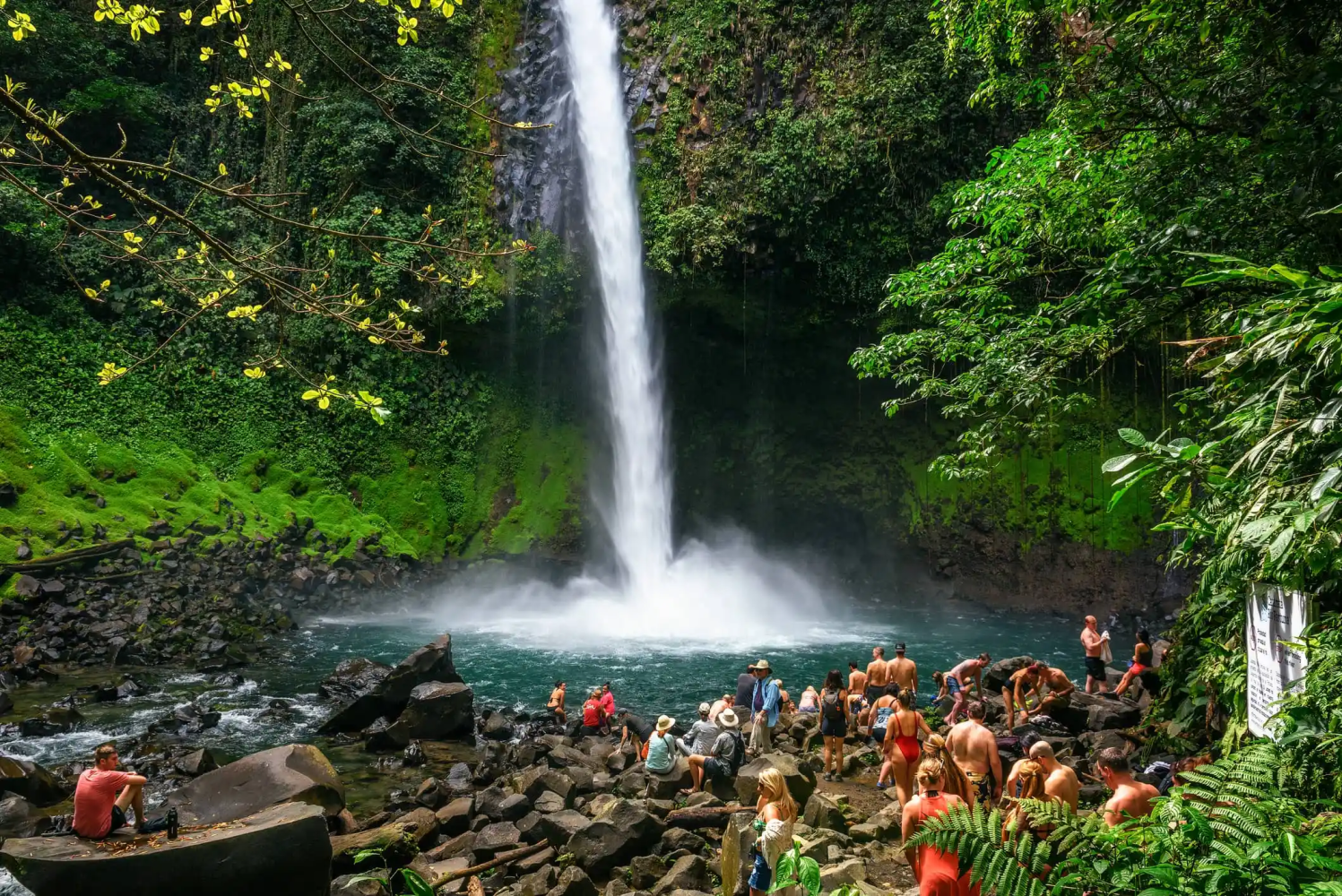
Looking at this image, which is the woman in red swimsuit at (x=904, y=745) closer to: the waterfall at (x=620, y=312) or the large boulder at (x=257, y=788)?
the large boulder at (x=257, y=788)

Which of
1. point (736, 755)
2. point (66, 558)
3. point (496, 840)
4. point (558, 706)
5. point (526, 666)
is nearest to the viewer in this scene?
point (496, 840)

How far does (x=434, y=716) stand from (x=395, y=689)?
3.49 feet

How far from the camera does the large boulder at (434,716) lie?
427 inches

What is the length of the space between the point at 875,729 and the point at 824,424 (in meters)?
17.5

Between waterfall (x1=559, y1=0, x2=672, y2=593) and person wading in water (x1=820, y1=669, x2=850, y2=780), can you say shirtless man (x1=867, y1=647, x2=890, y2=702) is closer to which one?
person wading in water (x1=820, y1=669, x2=850, y2=780)

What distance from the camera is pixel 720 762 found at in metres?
8.38

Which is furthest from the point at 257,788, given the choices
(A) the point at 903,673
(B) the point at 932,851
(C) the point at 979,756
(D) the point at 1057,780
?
(A) the point at 903,673

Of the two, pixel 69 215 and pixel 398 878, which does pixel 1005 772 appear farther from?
pixel 69 215

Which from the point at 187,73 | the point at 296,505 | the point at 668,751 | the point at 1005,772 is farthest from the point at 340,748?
the point at 187,73

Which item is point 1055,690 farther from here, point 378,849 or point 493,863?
point 378,849

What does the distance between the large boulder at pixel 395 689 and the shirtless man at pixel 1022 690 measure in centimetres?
788

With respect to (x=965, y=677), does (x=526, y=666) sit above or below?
below

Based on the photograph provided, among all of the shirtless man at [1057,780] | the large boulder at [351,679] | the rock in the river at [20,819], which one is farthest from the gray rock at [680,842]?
the large boulder at [351,679]

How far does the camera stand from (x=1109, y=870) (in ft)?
9.32
